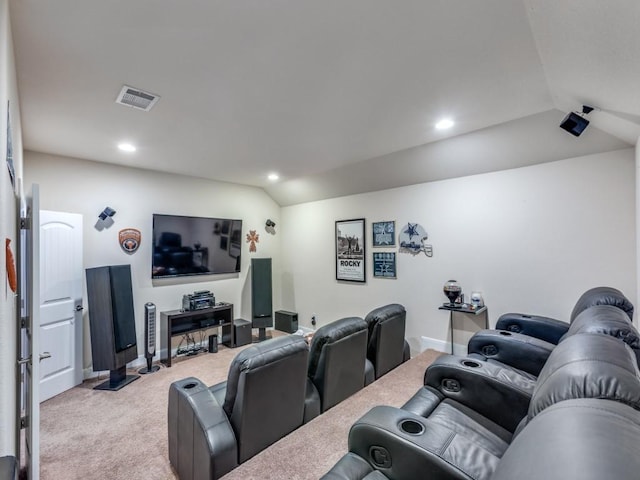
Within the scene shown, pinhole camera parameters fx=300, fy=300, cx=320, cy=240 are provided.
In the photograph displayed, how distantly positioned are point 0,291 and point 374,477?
5.18 ft

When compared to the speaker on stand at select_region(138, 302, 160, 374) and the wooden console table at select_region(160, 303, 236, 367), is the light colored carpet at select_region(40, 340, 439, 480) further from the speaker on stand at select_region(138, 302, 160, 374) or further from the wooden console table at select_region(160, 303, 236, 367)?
the wooden console table at select_region(160, 303, 236, 367)

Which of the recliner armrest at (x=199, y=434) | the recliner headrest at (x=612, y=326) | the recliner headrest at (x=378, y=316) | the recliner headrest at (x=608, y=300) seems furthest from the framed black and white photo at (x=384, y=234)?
the recliner armrest at (x=199, y=434)

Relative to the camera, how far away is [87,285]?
338 centimetres

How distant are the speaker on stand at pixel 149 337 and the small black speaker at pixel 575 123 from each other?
475 cm

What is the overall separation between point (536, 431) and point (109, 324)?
394cm

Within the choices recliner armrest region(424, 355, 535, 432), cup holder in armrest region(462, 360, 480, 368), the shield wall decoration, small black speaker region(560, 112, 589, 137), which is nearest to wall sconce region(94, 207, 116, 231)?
the shield wall decoration

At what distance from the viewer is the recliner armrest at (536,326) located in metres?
2.81

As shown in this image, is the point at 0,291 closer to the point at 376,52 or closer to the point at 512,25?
the point at 376,52

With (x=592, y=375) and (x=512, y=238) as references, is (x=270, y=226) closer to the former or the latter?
(x=512, y=238)

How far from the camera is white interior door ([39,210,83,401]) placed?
312cm

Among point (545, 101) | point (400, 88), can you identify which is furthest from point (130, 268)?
point (545, 101)

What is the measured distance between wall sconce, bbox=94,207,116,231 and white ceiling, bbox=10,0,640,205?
702mm

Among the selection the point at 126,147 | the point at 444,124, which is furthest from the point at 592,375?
the point at 126,147

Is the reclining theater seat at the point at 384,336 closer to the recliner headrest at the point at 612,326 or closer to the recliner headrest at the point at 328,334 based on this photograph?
the recliner headrest at the point at 328,334
